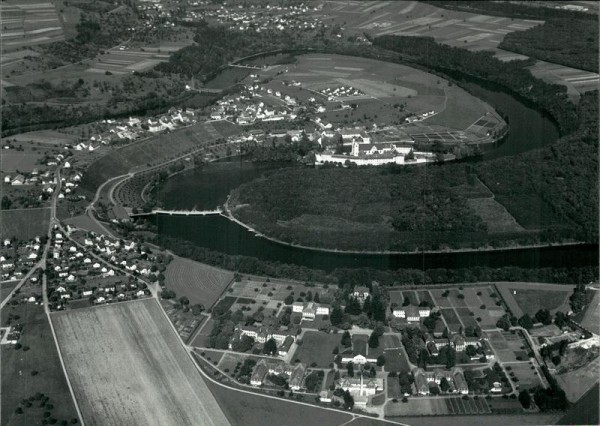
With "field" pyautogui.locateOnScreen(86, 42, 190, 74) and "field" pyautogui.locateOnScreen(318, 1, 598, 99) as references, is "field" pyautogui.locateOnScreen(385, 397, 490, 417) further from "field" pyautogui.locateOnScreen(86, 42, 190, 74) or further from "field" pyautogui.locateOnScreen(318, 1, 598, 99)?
"field" pyautogui.locateOnScreen(318, 1, 598, 99)

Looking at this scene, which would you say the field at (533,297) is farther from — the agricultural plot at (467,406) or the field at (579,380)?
the agricultural plot at (467,406)

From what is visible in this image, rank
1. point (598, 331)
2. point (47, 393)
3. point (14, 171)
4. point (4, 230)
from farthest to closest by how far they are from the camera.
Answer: point (14, 171)
point (4, 230)
point (598, 331)
point (47, 393)

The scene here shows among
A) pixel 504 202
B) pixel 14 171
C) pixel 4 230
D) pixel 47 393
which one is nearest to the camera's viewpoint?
pixel 47 393

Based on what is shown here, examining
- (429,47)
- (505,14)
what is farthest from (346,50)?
(505,14)

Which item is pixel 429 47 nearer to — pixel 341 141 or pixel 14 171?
pixel 341 141

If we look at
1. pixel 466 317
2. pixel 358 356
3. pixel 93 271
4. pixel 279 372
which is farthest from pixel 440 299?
pixel 93 271

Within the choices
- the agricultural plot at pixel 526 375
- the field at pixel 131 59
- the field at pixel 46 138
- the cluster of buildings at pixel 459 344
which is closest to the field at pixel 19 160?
the field at pixel 46 138
